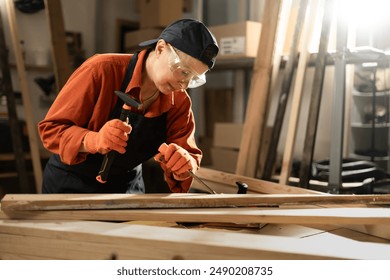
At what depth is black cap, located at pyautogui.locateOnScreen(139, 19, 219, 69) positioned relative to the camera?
148cm

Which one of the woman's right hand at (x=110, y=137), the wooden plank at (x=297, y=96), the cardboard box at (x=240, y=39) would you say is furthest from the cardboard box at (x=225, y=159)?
the woman's right hand at (x=110, y=137)

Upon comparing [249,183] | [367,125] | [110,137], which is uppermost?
[110,137]

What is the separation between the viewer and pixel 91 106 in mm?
1629

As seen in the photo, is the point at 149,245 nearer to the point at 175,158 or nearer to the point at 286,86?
the point at 175,158

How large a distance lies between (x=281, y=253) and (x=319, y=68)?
219cm

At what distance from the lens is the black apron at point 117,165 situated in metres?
1.77

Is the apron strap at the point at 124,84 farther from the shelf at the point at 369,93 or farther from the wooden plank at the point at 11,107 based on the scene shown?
the shelf at the point at 369,93

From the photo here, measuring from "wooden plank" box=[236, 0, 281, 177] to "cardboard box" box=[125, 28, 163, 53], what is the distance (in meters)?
1.92

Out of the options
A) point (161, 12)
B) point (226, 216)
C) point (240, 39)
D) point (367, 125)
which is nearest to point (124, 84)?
point (226, 216)

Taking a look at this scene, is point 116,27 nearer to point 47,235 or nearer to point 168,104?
point 168,104

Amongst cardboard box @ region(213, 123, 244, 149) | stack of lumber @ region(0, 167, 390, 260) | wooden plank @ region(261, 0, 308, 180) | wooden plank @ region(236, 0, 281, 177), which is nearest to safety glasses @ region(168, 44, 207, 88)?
stack of lumber @ region(0, 167, 390, 260)

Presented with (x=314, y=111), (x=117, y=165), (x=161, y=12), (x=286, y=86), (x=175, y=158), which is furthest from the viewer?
(x=161, y=12)

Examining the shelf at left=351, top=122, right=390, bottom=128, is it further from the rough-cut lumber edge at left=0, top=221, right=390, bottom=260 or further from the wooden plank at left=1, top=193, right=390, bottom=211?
the rough-cut lumber edge at left=0, top=221, right=390, bottom=260

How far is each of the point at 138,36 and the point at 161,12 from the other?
0.37 metres
